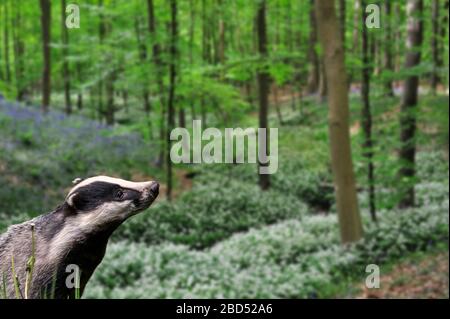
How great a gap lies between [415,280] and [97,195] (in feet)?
33.0

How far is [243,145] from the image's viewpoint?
20.7 metres

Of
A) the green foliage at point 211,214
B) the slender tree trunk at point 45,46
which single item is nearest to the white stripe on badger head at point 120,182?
the green foliage at point 211,214

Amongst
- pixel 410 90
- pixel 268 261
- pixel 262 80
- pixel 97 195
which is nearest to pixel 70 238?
pixel 97 195

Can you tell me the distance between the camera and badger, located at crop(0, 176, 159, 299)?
1.16 meters

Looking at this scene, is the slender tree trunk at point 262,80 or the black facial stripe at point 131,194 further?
the slender tree trunk at point 262,80

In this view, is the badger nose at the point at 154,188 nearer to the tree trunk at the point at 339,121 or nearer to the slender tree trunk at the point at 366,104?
the tree trunk at the point at 339,121

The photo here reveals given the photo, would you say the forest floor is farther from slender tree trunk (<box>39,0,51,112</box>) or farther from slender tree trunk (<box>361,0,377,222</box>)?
slender tree trunk (<box>39,0,51,112</box>)

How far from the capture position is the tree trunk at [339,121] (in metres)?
11.1

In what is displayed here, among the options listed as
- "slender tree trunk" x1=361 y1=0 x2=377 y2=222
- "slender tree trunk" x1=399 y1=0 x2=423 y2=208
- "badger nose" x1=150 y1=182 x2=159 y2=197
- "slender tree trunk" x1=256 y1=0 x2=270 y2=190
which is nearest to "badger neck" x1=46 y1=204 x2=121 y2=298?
"badger nose" x1=150 y1=182 x2=159 y2=197

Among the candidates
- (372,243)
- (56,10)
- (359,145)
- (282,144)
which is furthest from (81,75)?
(372,243)

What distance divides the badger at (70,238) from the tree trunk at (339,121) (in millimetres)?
10544

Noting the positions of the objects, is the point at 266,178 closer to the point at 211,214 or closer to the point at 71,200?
the point at 211,214

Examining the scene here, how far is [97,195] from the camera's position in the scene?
1.24 meters
